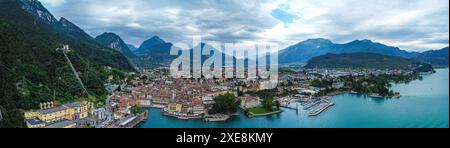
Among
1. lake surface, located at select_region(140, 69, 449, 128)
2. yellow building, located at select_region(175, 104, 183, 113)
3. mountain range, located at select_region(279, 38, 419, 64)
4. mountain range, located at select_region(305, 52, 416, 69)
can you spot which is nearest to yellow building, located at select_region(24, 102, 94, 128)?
lake surface, located at select_region(140, 69, 449, 128)

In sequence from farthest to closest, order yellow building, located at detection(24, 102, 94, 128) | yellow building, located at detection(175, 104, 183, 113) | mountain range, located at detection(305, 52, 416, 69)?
1. mountain range, located at detection(305, 52, 416, 69)
2. yellow building, located at detection(175, 104, 183, 113)
3. yellow building, located at detection(24, 102, 94, 128)

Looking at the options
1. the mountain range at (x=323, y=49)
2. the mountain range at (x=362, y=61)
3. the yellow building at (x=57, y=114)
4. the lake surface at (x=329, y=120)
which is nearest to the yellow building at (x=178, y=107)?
the lake surface at (x=329, y=120)

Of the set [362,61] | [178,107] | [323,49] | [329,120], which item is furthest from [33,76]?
[323,49]

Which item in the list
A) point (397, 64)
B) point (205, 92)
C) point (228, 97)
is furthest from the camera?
point (397, 64)

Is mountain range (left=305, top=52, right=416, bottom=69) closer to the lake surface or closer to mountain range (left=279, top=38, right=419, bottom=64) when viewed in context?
mountain range (left=279, top=38, right=419, bottom=64)

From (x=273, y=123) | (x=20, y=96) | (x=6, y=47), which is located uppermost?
(x=6, y=47)

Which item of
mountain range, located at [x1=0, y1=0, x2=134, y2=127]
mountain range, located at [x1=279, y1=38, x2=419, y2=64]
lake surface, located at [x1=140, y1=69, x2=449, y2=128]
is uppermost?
mountain range, located at [x1=279, y1=38, x2=419, y2=64]
